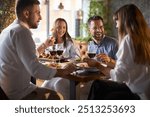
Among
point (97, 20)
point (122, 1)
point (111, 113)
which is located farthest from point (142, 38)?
point (122, 1)

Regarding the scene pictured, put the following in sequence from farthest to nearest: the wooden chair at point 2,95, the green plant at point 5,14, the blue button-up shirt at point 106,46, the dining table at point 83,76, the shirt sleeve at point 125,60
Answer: the green plant at point 5,14 < the blue button-up shirt at point 106,46 < the dining table at point 83,76 < the shirt sleeve at point 125,60 < the wooden chair at point 2,95

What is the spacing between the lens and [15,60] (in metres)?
1.53

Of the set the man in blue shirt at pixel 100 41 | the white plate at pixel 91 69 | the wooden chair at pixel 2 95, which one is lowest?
the wooden chair at pixel 2 95

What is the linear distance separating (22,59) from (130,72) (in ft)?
1.87

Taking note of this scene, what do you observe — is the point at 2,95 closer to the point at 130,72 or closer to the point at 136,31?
the point at 130,72

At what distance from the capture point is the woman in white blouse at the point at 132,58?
4.98ft

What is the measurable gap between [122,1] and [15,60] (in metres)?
3.02

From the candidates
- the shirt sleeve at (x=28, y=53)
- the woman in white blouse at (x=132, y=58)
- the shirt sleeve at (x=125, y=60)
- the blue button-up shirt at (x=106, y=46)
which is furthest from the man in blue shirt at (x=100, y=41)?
the shirt sleeve at (x=28, y=53)

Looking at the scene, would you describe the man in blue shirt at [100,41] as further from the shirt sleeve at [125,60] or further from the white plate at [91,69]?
the shirt sleeve at [125,60]

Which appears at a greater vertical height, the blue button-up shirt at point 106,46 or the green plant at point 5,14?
the green plant at point 5,14

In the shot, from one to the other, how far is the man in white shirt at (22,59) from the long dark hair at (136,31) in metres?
0.37

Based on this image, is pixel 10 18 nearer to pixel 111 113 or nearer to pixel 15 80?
pixel 15 80

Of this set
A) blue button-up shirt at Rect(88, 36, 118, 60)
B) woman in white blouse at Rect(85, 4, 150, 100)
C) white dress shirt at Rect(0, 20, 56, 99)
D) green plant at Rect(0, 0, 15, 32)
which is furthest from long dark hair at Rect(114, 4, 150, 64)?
green plant at Rect(0, 0, 15, 32)

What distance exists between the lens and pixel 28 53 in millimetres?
1483
